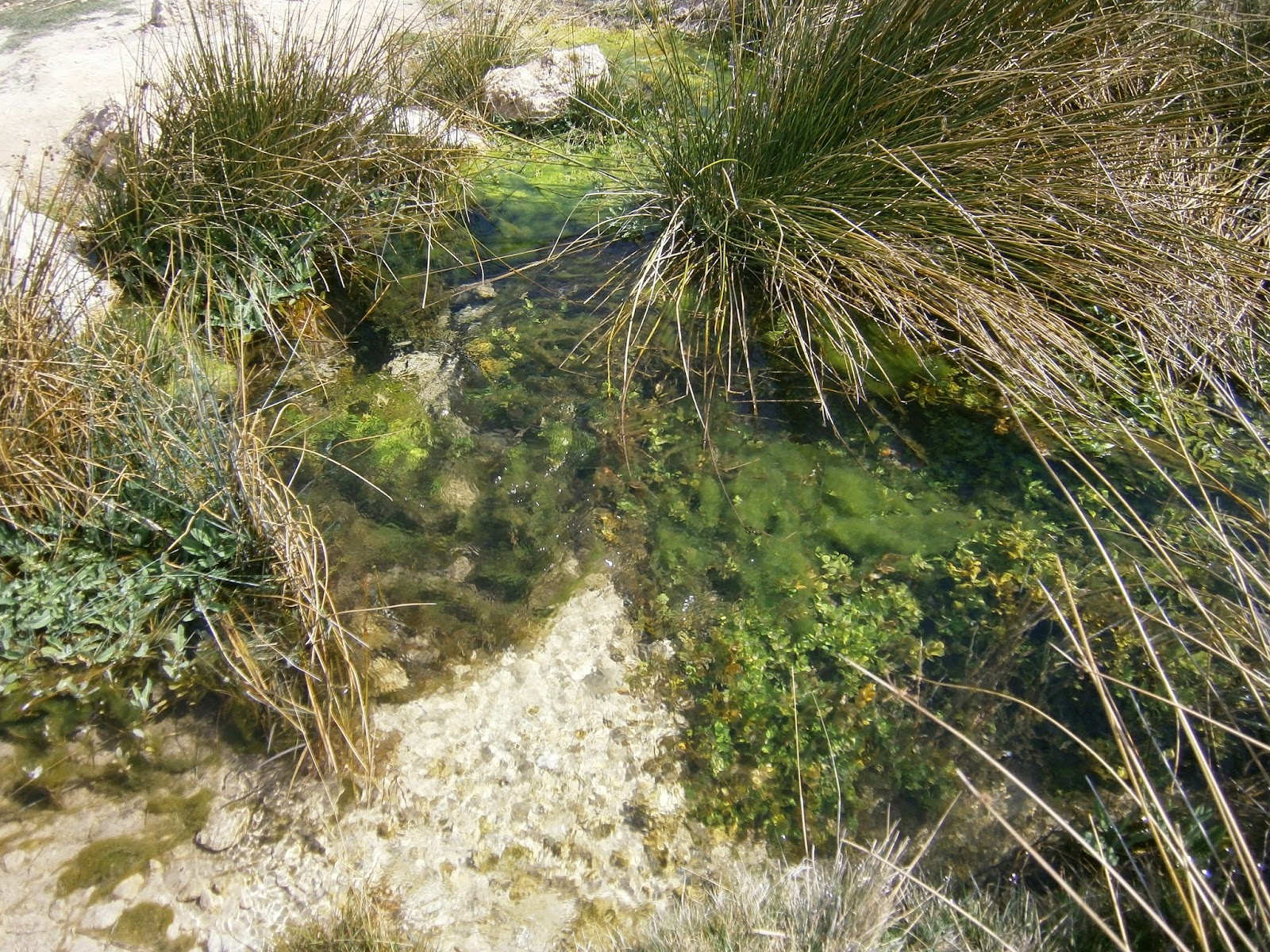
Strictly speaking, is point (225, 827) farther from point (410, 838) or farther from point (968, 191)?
point (968, 191)

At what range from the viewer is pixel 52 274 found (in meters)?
2.09

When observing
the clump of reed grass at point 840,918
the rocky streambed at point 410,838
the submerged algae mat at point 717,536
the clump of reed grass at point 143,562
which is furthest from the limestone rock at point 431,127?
the clump of reed grass at point 840,918

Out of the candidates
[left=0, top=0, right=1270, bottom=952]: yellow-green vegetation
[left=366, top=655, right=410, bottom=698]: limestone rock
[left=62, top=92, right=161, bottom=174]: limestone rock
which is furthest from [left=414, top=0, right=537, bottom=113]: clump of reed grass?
[left=366, top=655, right=410, bottom=698]: limestone rock

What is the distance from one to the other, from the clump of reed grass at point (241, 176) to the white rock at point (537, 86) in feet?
3.90

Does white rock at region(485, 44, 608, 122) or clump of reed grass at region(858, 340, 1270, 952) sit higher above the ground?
white rock at region(485, 44, 608, 122)

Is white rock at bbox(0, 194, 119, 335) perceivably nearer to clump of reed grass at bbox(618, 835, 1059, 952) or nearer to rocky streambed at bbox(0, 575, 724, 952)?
rocky streambed at bbox(0, 575, 724, 952)

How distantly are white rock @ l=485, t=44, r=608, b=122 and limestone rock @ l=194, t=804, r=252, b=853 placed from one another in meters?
3.38

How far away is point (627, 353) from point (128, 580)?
1.50 m

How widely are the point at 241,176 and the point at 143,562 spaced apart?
1.34 m

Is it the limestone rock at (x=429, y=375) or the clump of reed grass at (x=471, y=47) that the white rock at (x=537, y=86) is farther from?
the limestone rock at (x=429, y=375)

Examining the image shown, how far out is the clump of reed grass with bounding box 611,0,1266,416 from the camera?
2.45 metres

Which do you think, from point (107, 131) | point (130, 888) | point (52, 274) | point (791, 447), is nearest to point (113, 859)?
point (130, 888)

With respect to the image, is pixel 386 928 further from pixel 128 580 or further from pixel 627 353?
pixel 627 353

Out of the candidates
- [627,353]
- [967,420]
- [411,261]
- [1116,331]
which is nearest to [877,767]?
[967,420]
